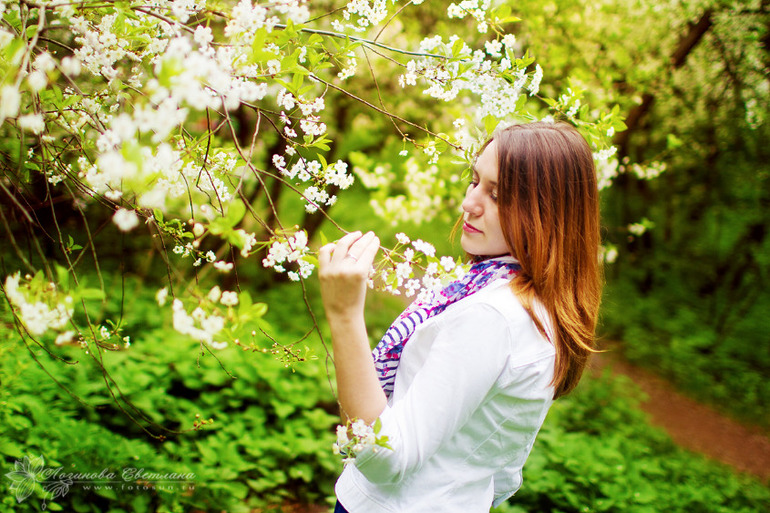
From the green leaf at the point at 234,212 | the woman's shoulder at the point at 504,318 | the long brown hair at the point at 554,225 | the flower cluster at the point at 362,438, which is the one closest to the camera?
the green leaf at the point at 234,212

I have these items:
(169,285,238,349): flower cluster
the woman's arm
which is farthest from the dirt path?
(169,285,238,349): flower cluster

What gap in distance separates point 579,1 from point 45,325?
530 centimetres

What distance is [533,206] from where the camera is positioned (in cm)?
131

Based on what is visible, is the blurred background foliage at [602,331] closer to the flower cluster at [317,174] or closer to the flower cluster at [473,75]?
the flower cluster at [317,174]

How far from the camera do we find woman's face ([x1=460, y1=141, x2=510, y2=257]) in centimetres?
138

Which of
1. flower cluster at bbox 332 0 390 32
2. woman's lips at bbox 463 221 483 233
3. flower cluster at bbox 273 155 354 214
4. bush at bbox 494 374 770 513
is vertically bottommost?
bush at bbox 494 374 770 513

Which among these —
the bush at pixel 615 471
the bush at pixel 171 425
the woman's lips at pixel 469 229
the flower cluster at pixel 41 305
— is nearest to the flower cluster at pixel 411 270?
the woman's lips at pixel 469 229

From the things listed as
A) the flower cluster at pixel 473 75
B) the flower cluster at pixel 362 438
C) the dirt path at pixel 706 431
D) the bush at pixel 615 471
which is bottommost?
the dirt path at pixel 706 431

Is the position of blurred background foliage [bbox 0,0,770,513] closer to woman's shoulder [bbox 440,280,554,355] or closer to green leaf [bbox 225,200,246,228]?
green leaf [bbox 225,200,246,228]

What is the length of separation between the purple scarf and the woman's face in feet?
0.15

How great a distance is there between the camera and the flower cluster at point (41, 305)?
0.92 meters

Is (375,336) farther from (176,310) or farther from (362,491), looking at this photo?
(176,310)

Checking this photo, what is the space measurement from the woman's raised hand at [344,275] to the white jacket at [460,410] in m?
0.23

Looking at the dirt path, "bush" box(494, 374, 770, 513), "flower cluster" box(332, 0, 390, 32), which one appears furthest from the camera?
the dirt path
